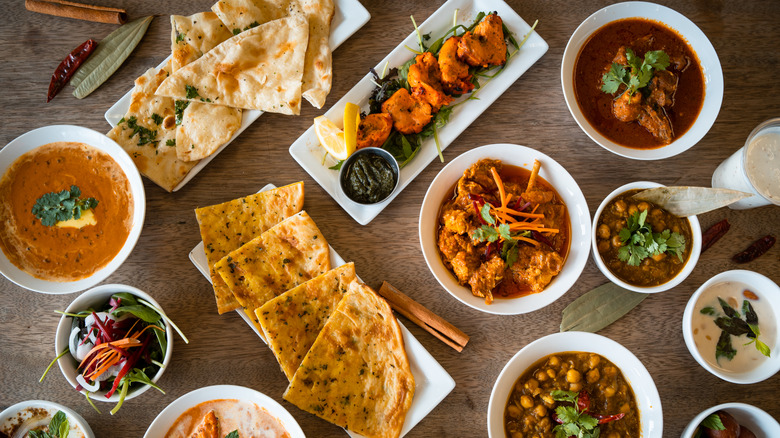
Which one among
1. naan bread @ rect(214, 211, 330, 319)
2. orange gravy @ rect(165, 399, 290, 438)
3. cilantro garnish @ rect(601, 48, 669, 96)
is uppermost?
cilantro garnish @ rect(601, 48, 669, 96)

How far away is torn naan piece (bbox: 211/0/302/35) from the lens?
362 centimetres

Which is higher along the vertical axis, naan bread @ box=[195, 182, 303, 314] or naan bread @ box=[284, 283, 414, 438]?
naan bread @ box=[195, 182, 303, 314]

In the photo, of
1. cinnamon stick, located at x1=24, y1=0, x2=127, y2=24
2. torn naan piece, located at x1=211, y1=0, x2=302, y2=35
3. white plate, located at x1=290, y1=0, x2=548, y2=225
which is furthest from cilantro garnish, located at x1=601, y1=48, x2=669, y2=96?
cinnamon stick, located at x1=24, y1=0, x2=127, y2=24

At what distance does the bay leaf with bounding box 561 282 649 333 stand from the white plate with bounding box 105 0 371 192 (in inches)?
100

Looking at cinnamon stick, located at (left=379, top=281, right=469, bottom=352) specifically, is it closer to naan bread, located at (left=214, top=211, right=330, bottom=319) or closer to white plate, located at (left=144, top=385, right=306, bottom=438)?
naan bread, located at (left=214, top=211, right=330, bottom=319)

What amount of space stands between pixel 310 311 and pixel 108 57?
2.43m

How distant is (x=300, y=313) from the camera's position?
341 cm

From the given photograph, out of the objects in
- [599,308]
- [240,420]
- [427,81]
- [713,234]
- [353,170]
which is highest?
[427,81]

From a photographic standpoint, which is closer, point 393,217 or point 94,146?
point 94,146

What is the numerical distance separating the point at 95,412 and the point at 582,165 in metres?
3.99

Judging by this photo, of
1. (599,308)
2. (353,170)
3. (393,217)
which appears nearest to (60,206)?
(353,170)

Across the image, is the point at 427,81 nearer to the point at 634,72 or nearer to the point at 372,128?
the point at 372,128

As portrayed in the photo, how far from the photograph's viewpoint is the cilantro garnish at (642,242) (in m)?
→ 3.38

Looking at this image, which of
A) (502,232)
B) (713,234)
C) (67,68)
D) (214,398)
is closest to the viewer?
(502,232)
